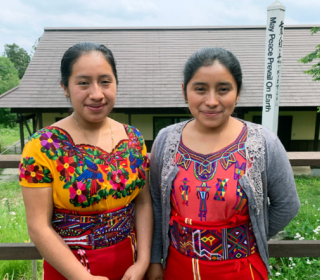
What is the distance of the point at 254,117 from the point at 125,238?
456 inches

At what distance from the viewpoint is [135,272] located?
1.56 meters

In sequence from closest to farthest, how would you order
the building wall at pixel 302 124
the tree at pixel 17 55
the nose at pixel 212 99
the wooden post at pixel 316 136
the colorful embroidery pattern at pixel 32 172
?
the colorful embroidery pattern at pixel 32 172, the nose at pixel 212 99, the wooden post at pixel 316 136, the building wall at pixel 302 124, the tree at pixel 17 55

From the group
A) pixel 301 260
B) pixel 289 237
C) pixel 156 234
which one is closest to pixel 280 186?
pixel 156 234

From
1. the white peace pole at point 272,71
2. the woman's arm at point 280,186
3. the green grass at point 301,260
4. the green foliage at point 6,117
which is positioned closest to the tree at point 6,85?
the green foliage at point 6,117

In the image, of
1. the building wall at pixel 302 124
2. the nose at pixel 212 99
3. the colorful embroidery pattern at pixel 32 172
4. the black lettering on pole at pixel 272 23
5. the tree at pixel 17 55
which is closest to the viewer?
the colorful embroidery pattern at pixel 32 172

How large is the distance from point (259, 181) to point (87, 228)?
2.93ft

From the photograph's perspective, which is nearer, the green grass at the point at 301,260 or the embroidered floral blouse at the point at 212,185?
the embroidered floral blouse at the point at 212,185

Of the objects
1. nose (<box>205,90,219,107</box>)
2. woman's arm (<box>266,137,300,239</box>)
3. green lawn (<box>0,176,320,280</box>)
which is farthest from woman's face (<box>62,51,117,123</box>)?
green lawn (<box>0,176,320,280</box>)

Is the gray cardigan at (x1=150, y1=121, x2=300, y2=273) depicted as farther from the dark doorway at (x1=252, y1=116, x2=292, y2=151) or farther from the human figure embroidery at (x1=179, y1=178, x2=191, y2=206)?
the dark doorway at (x1=252, y1=116, x2=292, y2=151)

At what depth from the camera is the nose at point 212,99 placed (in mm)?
1427

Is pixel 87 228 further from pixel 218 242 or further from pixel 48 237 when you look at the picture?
pixel 218 242

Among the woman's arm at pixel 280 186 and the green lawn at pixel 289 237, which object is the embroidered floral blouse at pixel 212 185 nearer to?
the woman's arm at pixel 280 186

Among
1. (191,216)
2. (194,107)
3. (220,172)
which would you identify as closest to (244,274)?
(191,216)

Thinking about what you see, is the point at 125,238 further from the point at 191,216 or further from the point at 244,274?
the point at 244,274
